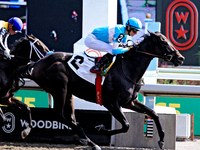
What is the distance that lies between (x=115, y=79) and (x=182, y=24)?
1101 cm

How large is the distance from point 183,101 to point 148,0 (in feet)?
28.5

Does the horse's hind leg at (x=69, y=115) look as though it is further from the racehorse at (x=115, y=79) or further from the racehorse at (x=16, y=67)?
the racehorse at (x=16, y=67)

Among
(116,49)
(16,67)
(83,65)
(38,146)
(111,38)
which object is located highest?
(111,38)

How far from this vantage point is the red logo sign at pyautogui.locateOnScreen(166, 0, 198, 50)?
15219mm

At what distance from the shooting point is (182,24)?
1538 cm

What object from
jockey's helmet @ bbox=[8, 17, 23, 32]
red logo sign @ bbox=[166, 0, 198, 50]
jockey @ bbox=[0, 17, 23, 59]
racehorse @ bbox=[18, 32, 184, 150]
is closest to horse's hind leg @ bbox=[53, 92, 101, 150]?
racehorse @ bbox=[18, 32, 184, 150]

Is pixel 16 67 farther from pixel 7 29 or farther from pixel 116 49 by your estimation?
pixel 116 49

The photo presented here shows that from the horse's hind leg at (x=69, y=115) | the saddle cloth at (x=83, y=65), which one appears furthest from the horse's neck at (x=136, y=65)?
the horse's hind leg at (x=69, y=115)

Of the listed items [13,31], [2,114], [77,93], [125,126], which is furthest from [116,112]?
[13,31]

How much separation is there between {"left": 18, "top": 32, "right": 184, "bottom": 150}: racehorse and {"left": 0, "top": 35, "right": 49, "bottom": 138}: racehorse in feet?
1.85

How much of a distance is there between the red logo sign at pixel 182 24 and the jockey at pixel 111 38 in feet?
34.1

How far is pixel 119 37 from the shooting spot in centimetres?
508

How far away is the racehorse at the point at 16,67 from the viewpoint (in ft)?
19.2

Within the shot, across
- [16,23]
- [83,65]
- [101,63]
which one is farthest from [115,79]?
[16,23]
